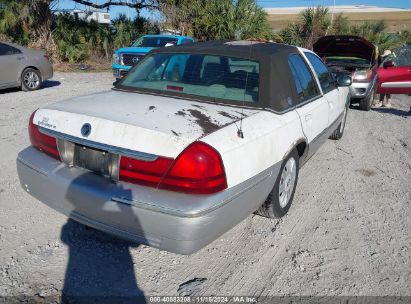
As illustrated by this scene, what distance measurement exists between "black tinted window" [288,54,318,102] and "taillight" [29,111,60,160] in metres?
2.28

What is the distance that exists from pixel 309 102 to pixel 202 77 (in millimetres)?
1211

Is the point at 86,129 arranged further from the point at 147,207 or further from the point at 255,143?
the point at 255,143

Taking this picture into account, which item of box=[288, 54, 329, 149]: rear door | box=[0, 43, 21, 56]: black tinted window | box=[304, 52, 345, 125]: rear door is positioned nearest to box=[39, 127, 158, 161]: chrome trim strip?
box=[288, 54, 329, 149]: rear door

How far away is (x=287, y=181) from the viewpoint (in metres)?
3.62

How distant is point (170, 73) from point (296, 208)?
187cm

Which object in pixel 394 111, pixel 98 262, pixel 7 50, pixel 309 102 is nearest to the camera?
pixel 98 262

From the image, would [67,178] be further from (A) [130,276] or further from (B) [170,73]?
(B) [170,73]

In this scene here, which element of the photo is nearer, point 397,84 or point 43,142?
point 43,142

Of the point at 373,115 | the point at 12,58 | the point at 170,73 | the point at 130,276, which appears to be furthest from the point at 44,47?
the point at 130,276

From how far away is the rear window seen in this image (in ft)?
11.0

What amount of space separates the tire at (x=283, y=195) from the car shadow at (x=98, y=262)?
121 centimetres

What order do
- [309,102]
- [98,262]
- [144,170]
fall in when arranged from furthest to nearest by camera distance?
[309,102] < [98,262] < [144,170]

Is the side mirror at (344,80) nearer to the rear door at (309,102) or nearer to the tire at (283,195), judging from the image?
the rear door at (309,102)

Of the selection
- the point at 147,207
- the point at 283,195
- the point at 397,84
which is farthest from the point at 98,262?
the point at 397,84
